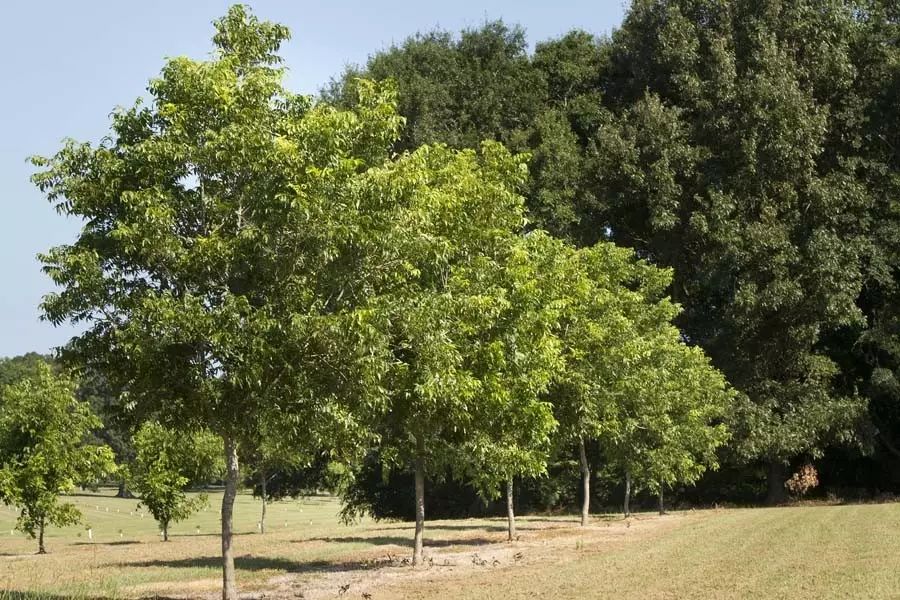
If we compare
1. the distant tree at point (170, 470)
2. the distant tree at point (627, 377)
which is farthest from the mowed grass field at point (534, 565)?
the distant tree at point (627, 377)

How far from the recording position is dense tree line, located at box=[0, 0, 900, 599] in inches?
542

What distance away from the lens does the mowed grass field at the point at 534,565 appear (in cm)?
1593

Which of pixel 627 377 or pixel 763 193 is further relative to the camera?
pixel 763 193

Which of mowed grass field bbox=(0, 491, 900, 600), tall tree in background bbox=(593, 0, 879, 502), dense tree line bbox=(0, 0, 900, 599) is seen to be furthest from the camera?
tall tree in background bbox=(593, 0, 879, 502)

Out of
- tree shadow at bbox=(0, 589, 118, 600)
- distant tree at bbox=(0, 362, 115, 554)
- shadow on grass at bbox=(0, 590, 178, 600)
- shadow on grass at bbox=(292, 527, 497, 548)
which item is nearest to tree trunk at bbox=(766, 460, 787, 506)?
shadow on grass at bbox=(292, 527, 497, 548)

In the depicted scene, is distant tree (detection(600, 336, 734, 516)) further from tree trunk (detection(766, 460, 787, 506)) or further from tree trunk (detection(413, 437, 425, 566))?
tree trunk (detection(413, 437, 425, 566))

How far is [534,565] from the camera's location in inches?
842

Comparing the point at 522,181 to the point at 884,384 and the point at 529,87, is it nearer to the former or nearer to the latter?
the point at 884,384

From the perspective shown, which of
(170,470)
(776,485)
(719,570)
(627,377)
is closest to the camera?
(719,570)

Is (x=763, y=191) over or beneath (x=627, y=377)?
over

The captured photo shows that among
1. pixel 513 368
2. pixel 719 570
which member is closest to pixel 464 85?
pixel 513 368

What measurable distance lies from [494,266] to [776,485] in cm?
3394

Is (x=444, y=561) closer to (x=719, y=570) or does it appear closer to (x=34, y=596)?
A: (x=719, y=570)

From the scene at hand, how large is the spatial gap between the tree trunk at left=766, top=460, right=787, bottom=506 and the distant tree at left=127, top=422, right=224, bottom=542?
94.3 feet
